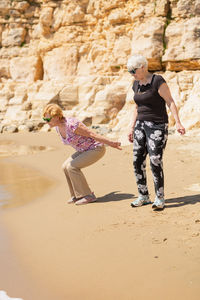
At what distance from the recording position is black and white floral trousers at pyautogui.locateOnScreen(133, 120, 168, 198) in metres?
4.22

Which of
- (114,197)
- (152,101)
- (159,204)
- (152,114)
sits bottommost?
(114,197)

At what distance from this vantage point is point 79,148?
4.99 metres

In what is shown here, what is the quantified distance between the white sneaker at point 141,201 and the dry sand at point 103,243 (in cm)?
9


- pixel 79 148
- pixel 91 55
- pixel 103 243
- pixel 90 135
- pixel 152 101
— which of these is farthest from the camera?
pixel 91 55

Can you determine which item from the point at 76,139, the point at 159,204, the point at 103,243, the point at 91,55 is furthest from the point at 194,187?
the point at 91,55

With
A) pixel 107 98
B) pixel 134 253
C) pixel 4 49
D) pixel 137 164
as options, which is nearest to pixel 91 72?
pixel 107 98

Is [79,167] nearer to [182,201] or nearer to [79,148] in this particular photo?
[79,148]

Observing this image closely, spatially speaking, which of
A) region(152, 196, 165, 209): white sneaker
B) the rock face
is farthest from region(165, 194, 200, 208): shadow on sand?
the rock face

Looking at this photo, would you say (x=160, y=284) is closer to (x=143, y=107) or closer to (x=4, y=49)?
(x=143, y=107)

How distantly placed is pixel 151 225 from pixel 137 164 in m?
0.90

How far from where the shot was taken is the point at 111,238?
3.57 metres

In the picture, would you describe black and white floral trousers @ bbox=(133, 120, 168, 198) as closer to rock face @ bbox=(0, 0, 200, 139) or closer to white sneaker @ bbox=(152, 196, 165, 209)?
white sneaker @ bbox=(152, 196, 165, 209)

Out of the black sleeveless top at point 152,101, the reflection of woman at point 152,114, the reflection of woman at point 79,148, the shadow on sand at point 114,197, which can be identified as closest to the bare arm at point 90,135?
the reflection of woman at point 79,148

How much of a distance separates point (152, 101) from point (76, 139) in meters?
1.17
